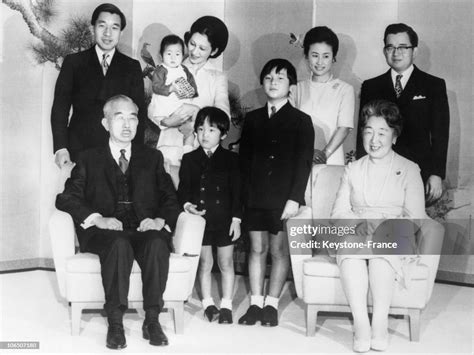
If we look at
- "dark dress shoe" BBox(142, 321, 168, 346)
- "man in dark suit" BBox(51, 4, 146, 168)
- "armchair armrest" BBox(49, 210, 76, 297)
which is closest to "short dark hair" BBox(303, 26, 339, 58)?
"man in dark suit" BBox(51, 4, 146, 168)

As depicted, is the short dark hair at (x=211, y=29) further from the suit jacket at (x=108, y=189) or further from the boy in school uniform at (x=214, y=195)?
the suit jacket at (x=108, y=189)

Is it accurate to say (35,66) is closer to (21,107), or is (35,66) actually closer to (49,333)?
(21,107)

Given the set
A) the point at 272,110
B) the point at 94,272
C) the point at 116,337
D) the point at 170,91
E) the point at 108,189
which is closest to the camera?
the point at 116,337

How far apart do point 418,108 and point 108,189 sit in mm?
1831

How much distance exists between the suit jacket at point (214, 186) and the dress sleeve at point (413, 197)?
0.86 metres

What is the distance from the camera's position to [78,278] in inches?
126

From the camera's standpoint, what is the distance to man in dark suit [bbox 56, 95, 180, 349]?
312 centimetres

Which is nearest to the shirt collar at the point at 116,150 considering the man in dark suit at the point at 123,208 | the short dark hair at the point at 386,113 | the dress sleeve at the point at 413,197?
the man in dark suit at the point at 123,208

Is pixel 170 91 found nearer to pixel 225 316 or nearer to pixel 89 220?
pixel 89 220

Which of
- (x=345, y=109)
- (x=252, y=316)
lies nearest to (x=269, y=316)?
(x=252, y=316)

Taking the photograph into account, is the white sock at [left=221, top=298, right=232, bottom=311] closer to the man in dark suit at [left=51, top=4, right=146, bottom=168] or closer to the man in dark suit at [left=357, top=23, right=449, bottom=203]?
the man in dark suit at [left=51, top=4, right=146, bottom=168]

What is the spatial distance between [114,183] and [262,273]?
922mm

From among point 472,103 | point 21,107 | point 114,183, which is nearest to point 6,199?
point 21,107

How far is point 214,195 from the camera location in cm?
359
